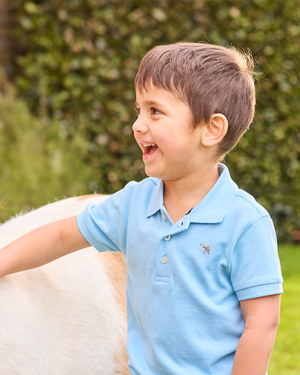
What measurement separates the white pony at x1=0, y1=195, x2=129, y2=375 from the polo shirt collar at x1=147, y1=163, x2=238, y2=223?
1.02 ft

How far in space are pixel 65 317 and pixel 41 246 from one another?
20 centimetres

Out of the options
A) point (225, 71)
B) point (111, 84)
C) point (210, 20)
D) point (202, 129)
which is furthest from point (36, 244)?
point (210, 20)

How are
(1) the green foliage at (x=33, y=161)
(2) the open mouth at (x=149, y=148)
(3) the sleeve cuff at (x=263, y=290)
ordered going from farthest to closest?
(1) the green foliage at (x=33, y=161), (2) the open mouth at (x=149, y=148), (3) the sleeve cuff at (x=263, y=290)

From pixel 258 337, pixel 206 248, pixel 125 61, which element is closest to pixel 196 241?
pixel 206 248

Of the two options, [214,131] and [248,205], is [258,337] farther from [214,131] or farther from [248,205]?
[214,131]

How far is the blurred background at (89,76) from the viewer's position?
3.94m

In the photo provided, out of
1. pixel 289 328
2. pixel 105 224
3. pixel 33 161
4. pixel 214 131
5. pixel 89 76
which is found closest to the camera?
pixel 214 131

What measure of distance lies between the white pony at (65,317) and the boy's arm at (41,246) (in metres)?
0.06

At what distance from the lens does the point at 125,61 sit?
4.46 meters

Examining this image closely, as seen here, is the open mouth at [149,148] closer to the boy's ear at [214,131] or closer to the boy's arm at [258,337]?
the boy's ear at [214,131]

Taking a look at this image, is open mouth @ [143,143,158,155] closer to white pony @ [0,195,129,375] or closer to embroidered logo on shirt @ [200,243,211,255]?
embroidered logo on shirt @ [200,243,211,255]

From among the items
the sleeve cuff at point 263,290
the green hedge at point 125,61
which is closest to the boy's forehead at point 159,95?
the sleeve cuff at point 263,290

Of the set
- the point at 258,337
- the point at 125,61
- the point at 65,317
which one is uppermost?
the point at 125,61

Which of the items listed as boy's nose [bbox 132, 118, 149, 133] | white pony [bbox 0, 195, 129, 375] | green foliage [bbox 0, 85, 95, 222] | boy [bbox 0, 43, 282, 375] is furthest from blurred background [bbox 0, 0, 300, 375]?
boy's nose [bbox 132, 118, 149, 133]
